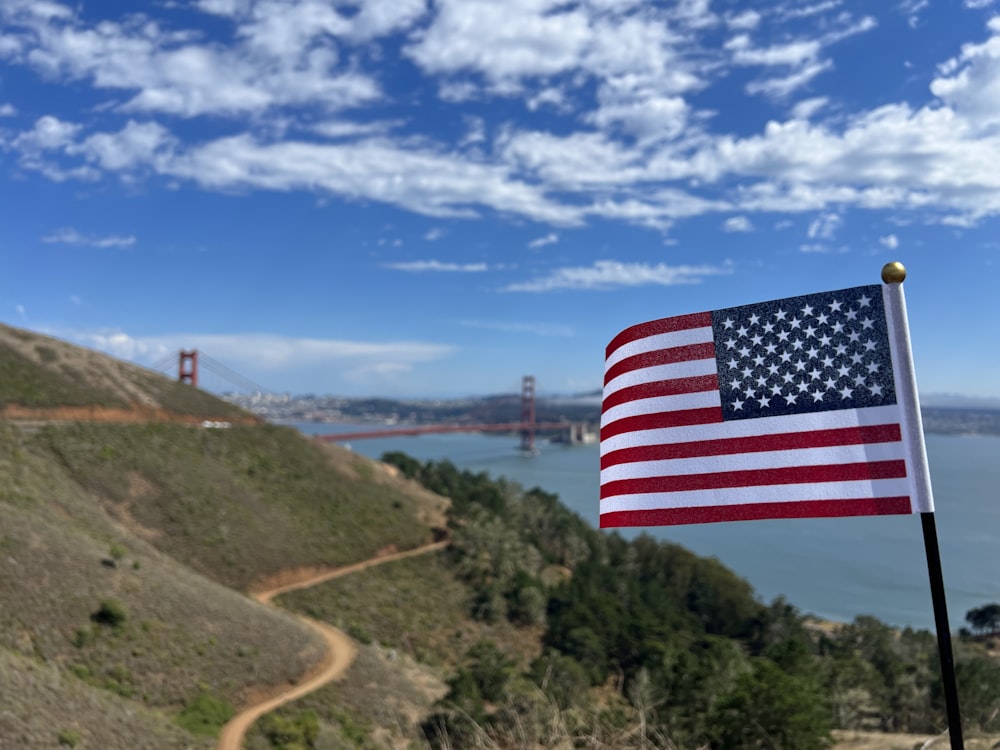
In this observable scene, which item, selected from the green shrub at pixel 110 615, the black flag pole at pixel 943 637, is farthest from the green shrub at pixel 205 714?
the black flag pole at pixel 943 637

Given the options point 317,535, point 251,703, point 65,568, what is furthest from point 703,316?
point 317,535

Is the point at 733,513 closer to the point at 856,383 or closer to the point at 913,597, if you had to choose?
the point at 856,383

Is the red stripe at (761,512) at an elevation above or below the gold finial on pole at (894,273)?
below

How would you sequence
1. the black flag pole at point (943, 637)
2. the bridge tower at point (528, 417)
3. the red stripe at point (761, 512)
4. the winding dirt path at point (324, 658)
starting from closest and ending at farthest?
1. the black flag pole at point (943, 637)
2. the red stripe at point (761, 512)
3. the winding dirt path at point (324, 658)
4. the bridge tower at point (528, 417)

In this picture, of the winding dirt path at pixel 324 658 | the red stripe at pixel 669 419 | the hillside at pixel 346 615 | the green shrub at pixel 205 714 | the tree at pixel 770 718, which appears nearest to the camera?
the red stripe at pixel 669 419

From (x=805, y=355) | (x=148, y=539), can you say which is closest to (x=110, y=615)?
(x=148, y=539)

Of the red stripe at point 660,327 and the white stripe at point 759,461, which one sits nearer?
the white stripe at point 759,461

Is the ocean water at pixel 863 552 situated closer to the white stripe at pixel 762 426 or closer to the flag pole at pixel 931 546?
the white stripe at pixel 762 426

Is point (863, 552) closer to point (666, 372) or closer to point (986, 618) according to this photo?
point (986, 618)
